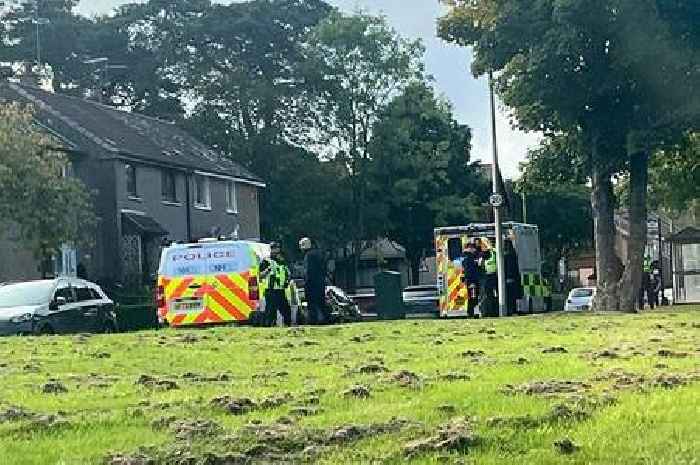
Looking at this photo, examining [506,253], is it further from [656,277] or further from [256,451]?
[256,451]

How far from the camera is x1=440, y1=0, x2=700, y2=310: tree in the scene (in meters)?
29.2

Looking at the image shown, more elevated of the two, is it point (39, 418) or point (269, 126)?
point (269, 126)

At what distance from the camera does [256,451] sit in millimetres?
7359

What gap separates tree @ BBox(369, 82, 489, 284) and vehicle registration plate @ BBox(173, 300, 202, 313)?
41.0 meters

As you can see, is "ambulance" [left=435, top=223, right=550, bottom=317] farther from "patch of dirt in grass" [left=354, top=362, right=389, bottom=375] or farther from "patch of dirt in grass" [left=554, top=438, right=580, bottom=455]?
"patch of dirt in grass" [left=554, top=438, right=580, bottom=455]

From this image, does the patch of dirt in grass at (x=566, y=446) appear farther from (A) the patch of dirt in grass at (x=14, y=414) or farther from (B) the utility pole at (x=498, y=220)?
(B) the utility pole at (x=498, y=220)

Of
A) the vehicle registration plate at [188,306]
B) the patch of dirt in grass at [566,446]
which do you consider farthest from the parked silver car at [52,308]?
the patch of dirt in grass at [566,446]

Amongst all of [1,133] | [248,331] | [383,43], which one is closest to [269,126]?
[383,43]

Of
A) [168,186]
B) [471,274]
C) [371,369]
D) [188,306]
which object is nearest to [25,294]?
[188,306]

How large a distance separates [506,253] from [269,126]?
113 feet

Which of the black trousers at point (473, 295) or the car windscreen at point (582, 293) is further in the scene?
the car windscreen at point (582, 293)

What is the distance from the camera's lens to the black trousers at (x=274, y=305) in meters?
Answer: 26.1

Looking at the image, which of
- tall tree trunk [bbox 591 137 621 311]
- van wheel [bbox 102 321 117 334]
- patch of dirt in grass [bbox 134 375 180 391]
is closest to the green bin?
tall tree trunk [bbox 591 137 621 311]

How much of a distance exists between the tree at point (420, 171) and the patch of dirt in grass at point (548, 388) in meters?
57.3
